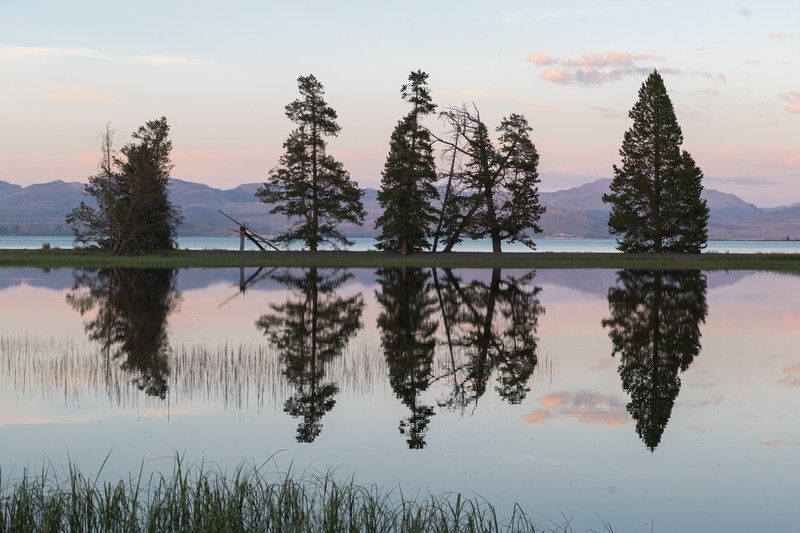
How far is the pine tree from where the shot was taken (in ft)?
262

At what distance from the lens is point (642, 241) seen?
81438 mm

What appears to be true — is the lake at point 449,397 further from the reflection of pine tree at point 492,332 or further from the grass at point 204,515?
the grass at point 204,515

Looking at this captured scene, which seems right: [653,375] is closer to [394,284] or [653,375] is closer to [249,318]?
[249,318]

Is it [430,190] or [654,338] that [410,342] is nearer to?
[654,338]

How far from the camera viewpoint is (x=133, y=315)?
39188mm

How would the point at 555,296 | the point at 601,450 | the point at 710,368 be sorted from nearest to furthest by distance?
1. the point at 601,450
2. the point at 710,368
3. the point at 555,296

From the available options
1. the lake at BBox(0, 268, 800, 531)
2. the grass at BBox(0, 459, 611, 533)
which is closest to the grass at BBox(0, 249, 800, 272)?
the lake at BBox(0, 268, 800, 531)

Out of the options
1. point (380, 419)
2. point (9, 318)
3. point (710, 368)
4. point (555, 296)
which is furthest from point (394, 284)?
point (380, 419)

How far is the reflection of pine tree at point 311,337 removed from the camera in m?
20.8

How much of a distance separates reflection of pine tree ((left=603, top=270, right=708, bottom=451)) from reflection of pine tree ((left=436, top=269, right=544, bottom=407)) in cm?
272

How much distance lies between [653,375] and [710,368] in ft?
8.48

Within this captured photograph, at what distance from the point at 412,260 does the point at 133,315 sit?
124 ft

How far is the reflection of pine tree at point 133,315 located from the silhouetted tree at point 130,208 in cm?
1316

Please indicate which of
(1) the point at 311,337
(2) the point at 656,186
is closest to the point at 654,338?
(1) the point at 311,337
